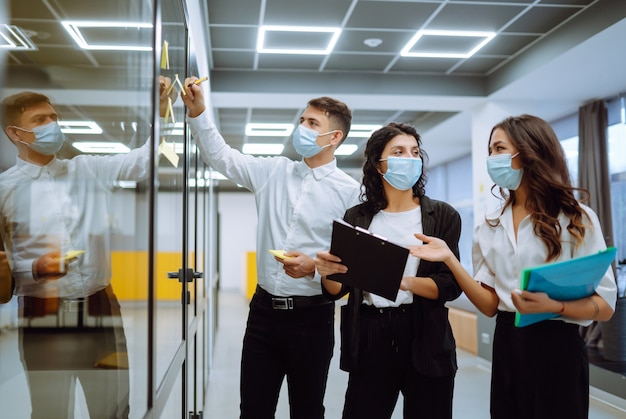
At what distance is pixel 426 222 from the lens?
2.02 metres

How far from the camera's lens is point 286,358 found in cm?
225

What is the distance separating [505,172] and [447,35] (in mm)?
3276

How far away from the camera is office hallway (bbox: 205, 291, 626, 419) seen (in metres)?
4.30

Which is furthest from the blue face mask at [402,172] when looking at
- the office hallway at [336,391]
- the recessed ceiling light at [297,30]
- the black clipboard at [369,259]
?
the recessed ceiling light at [297,30]

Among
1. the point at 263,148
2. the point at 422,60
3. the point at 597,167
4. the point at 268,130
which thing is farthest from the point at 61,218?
the point at 263,148

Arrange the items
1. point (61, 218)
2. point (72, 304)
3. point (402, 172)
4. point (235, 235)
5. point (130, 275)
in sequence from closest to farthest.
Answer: point (61, 218) < point (72, 304) < point (130, 275) < point (402, 172) < point (235, 235)

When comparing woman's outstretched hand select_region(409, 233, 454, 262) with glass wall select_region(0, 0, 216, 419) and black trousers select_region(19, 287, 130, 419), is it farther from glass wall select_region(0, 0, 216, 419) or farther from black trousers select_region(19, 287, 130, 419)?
black trousers select_region(19, 287, 130, 419)

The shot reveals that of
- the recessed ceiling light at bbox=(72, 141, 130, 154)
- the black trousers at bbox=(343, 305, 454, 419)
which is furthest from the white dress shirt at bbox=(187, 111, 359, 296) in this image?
the recessed ceiling light at bbox=(72, 141, 130, 154)

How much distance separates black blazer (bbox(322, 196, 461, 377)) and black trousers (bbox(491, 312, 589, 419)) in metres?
0.21

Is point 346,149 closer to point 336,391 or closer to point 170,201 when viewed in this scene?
point 336,391

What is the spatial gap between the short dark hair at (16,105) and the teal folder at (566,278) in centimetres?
126

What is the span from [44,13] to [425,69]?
5274mm

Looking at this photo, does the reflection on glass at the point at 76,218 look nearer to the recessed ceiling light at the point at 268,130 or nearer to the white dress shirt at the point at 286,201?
the white dress shirt at the point at 286,201

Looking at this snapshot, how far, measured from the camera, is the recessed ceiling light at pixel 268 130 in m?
8.10
